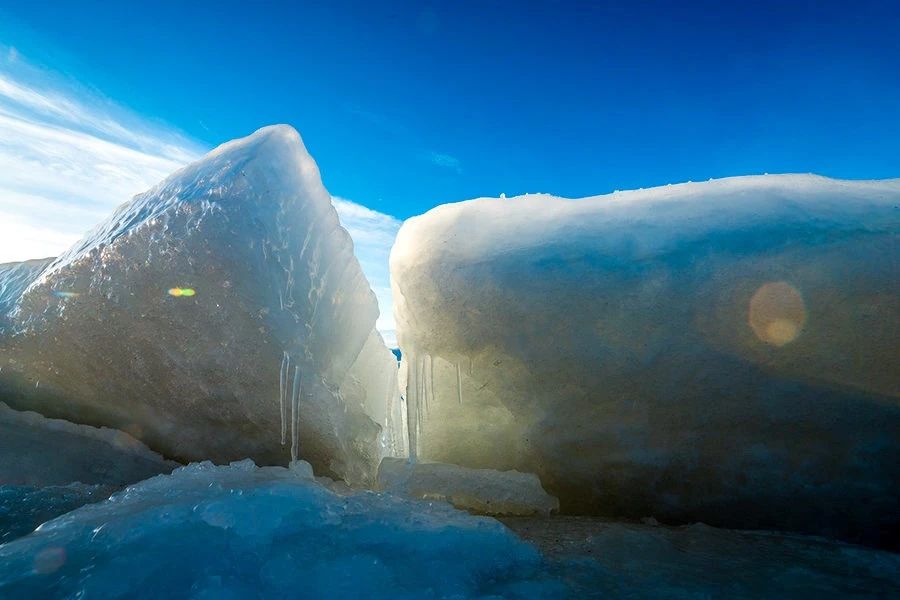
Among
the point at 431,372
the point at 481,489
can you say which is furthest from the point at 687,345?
the point at 431,372

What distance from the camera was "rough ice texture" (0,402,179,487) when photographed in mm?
4012

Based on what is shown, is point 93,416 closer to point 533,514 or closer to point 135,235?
point 135,235

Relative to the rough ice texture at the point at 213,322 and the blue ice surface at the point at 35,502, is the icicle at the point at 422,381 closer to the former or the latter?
the rough ice texture at the point at 213,322

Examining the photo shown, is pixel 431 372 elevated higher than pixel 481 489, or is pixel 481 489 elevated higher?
pixel 431 372

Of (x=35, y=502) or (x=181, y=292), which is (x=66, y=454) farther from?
(x=181, y=292)

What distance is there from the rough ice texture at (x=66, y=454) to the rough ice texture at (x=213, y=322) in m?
0.11

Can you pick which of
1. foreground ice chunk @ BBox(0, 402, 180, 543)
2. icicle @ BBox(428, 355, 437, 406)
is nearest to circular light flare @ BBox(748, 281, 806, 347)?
icicle @ BBox(428, 355, 437, 406)

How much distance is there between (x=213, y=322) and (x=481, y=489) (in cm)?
224

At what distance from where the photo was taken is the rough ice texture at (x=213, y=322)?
383cm

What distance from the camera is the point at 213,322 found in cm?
388

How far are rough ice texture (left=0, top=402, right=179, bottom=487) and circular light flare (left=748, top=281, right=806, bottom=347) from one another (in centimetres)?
438

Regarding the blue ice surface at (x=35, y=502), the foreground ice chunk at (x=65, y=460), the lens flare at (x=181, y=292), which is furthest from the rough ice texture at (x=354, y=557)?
the lens flare at (x=181, y=292)

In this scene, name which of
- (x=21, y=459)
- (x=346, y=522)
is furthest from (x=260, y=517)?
(x=21, y=459)

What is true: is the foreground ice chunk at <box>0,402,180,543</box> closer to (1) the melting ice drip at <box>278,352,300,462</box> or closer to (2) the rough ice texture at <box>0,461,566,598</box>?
(1) the melting ice drip at <box>278,352,300,462</box>
